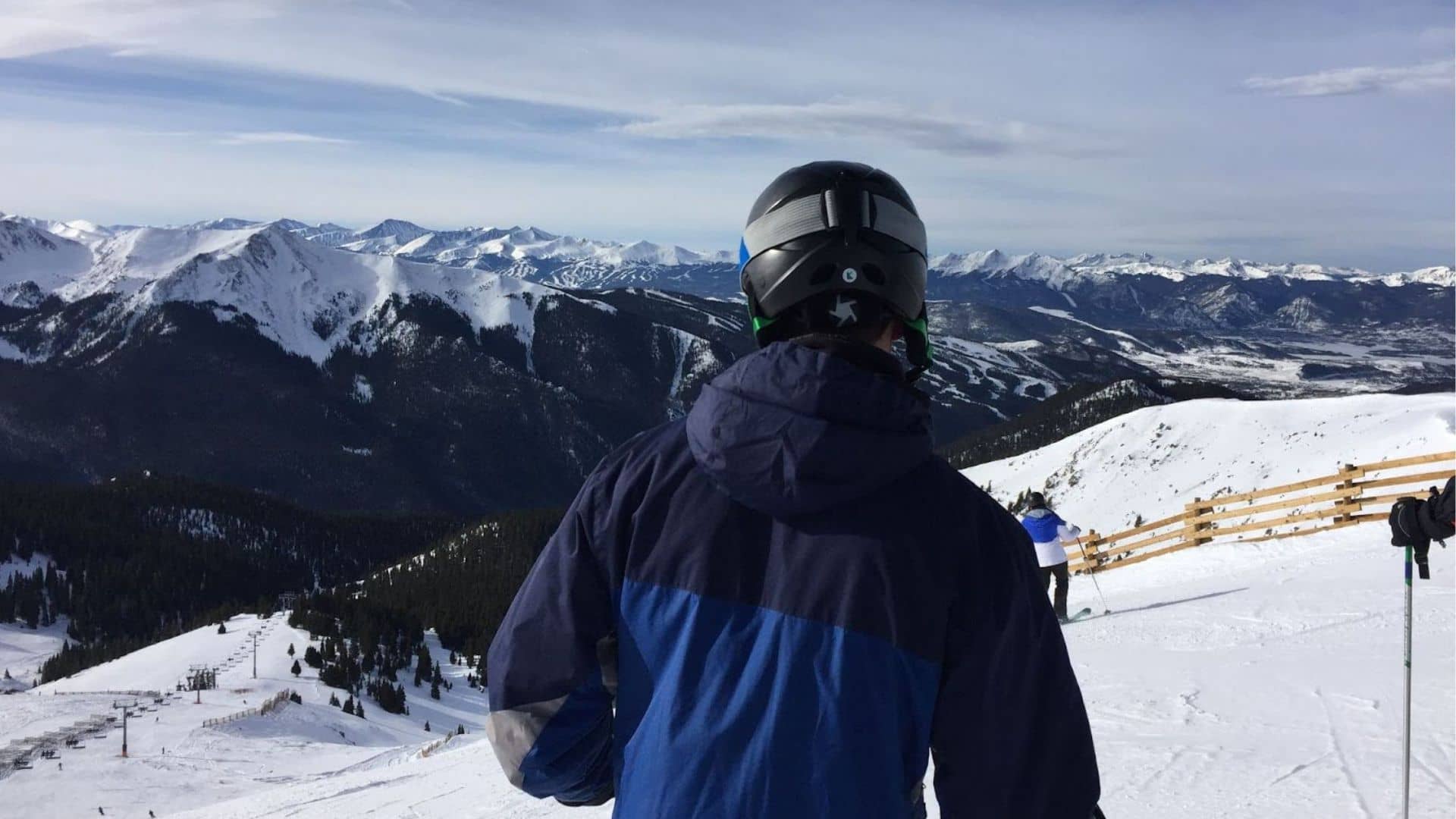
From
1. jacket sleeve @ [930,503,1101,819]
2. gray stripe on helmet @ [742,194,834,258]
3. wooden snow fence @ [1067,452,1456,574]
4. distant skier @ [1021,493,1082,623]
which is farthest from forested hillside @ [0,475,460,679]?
jacket sleeve @ [930,503,1101,819]

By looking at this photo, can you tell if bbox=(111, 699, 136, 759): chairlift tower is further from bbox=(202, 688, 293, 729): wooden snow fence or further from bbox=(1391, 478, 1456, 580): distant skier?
bbox=(1391, 478, 1456, 580): distant skier

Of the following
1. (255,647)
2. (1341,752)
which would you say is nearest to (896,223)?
(1341,752)

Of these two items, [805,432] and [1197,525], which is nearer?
[805,432]

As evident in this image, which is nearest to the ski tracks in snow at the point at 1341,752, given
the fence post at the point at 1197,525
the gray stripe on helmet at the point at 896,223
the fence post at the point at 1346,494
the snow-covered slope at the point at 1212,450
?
the gray stripe on helmet at the point at 896,223

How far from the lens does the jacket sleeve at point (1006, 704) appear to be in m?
2.04

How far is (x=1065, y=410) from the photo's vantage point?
147250mm

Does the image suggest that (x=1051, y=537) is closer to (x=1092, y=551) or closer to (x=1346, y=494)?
(x=1346, y=494)

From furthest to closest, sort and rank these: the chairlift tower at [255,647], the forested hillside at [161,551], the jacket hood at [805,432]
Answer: the forested hillside at [161,551], the chairlift tower at [255,647], the jacket hood at [805,432]

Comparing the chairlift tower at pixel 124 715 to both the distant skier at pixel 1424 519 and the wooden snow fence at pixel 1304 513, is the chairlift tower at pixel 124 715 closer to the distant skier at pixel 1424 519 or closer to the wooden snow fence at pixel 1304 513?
the wooden snow fence at pixel 1304 513

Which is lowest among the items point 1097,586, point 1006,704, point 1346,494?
point 1097,586

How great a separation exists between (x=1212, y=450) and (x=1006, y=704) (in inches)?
2657

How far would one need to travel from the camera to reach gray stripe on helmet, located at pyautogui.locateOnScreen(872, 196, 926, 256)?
95.1 inches

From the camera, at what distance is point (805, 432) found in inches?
77.6

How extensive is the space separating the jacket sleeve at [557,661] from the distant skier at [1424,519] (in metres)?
5.54
